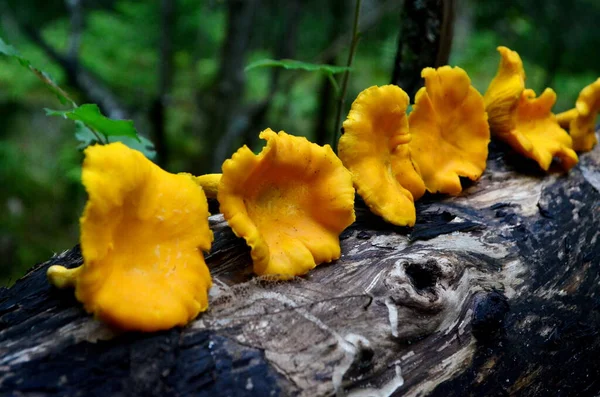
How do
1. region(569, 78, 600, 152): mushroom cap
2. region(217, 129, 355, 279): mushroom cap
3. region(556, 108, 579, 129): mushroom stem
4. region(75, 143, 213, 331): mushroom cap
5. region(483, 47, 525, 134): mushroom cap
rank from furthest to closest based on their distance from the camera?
region(556, 108, 579, 129): mushroom stem
region(569, 78, 600, 152): mushroom cap
region(483, 47, 525, 134): mushroom cap
region(217, 129, 355, 279): mushroom cap
region(75, 143, 213, 331): mushroom cap

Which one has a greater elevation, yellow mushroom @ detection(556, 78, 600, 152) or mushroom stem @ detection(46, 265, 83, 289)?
yellow mushroom @ detection(556, 78, 600, 152)

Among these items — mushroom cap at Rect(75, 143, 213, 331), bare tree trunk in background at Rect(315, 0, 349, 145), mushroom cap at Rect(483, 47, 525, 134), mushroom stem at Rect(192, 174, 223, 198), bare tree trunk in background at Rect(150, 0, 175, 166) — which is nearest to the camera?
mushroom cap at Rect(75, 143, 213, 331)

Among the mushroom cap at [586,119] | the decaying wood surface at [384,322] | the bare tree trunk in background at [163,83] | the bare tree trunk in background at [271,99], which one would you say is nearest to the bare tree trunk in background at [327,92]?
the bare tree trunk in background at [271,99]

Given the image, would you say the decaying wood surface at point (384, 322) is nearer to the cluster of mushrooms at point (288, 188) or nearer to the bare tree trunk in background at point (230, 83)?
the cluster of mushrooms at point (288, 188)

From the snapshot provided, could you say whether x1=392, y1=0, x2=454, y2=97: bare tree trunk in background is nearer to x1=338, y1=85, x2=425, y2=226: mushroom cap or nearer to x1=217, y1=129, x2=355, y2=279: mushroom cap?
x1=338, y1=85, x2=425, y2=226: mushroom cap

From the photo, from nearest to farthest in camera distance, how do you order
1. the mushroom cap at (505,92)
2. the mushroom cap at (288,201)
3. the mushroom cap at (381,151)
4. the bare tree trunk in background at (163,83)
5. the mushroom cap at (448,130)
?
1. the mushroom cap at (288,201)
2. the mushroom cap at (381,151)
3. the mushroom cap at (448,130)
4. the mushroom cap at (505,92)
5. the bare tree trunk in background at (163,83)

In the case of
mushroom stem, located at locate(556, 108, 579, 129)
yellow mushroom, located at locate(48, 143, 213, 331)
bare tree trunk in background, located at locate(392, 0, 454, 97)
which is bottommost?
yellow mushroom, located at locate(48, 143, 213, 331)

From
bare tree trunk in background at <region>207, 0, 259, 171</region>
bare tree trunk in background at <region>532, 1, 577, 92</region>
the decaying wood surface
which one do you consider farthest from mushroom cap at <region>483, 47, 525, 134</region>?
bare tree trunk in background at <region>532, 1, 577, 92</region>
